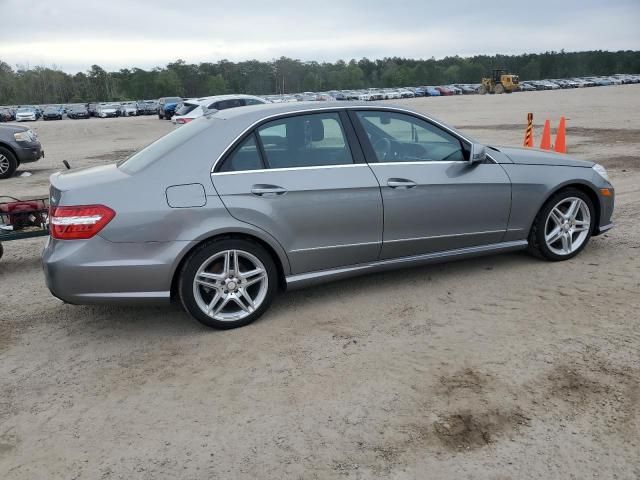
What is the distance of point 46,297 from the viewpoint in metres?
5.43

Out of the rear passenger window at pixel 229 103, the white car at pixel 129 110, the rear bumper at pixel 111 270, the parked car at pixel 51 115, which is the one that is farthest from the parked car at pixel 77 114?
the rear bumper at pixel 111 270

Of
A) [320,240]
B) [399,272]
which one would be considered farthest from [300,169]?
[399,272]

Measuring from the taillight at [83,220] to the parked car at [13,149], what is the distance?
10165mm

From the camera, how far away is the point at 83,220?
162 inches

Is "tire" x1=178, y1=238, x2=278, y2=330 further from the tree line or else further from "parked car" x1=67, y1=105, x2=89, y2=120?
the tree line

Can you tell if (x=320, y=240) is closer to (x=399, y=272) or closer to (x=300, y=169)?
(x=300, y=169)

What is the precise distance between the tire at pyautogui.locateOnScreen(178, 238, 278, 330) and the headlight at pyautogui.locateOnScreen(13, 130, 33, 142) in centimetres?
1065

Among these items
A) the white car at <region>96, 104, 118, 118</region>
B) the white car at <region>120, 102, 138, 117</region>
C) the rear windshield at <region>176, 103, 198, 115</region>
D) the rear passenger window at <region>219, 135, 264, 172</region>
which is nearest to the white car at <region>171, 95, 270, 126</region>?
the rear windshield at <region>176, 103, 198, 115</region>

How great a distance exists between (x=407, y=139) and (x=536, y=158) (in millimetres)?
1295

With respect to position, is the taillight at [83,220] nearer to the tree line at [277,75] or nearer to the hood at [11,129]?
the hood at [11,129]

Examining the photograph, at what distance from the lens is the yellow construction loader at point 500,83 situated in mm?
70500

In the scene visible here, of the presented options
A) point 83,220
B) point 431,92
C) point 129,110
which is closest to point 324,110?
point 83,220

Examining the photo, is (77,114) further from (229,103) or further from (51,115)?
(229,103)

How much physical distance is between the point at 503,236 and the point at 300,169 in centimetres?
197
